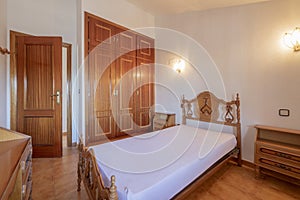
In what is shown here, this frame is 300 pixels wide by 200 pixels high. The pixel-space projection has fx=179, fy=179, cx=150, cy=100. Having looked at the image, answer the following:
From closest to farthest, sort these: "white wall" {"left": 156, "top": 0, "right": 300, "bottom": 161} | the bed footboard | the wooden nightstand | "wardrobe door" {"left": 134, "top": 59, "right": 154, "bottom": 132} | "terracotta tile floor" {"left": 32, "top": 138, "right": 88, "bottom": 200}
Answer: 1. the bed footboard
2. "terracotta tile floor" {"left": 32, "top": 138, "right": 88, "bottom": 200}
3. "white wall" {"left": 156, "top": 0, "right": 300, "bottom": 161}
4. the wooden nightstand
5. "wardrobe door" {"left": 134, "top": 59, "right": 154, "bottom": 132}

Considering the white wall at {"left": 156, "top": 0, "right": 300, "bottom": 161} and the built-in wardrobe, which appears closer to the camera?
the white wall at {"left": 156, "top": 0, "right": 300, "bottom": 161}

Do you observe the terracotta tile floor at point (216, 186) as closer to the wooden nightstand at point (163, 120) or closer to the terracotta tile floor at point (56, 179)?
the terracotta tile floor at point (56, 179)

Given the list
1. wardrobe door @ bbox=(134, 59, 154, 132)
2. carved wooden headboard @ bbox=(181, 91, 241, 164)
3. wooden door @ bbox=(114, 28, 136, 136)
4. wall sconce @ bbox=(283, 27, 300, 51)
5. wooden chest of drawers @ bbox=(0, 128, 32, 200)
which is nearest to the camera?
wooden chest of drawers @ bbox=(0, 128, 32, 200)

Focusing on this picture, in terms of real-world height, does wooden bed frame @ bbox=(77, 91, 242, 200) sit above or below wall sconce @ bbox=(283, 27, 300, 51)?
below

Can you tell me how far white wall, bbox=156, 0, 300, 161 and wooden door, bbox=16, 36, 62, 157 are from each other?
2.80m

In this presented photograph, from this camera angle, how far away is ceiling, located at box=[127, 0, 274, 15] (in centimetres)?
305

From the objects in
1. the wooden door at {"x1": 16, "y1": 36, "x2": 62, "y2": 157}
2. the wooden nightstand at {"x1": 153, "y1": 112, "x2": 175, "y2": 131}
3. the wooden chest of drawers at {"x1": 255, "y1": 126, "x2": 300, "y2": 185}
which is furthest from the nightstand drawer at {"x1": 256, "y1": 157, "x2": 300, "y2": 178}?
the wooden door at {"x1": 16, "y1": 36, "x2": 62, "y2": 157}

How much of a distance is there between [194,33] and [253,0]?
1135 mm

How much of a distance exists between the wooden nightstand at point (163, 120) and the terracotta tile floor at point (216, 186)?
1.49 metres

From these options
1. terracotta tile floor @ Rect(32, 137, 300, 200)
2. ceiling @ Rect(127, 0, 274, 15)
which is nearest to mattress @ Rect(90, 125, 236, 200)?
terracotta tile floor @ Rect(32, 137, 300, 200)

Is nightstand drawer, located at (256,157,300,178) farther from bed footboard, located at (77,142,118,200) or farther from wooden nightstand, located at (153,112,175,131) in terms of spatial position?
bed footboard, located at (77,142,118,200)

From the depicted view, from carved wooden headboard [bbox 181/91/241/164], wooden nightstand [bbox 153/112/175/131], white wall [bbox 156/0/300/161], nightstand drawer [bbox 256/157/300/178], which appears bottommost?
nightstand drawer [bbox 256/157/300/178]

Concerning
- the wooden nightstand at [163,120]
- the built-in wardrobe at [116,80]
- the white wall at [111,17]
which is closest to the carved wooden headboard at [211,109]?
the wooden nightstand at [163,120]

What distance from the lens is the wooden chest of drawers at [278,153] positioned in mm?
2191
